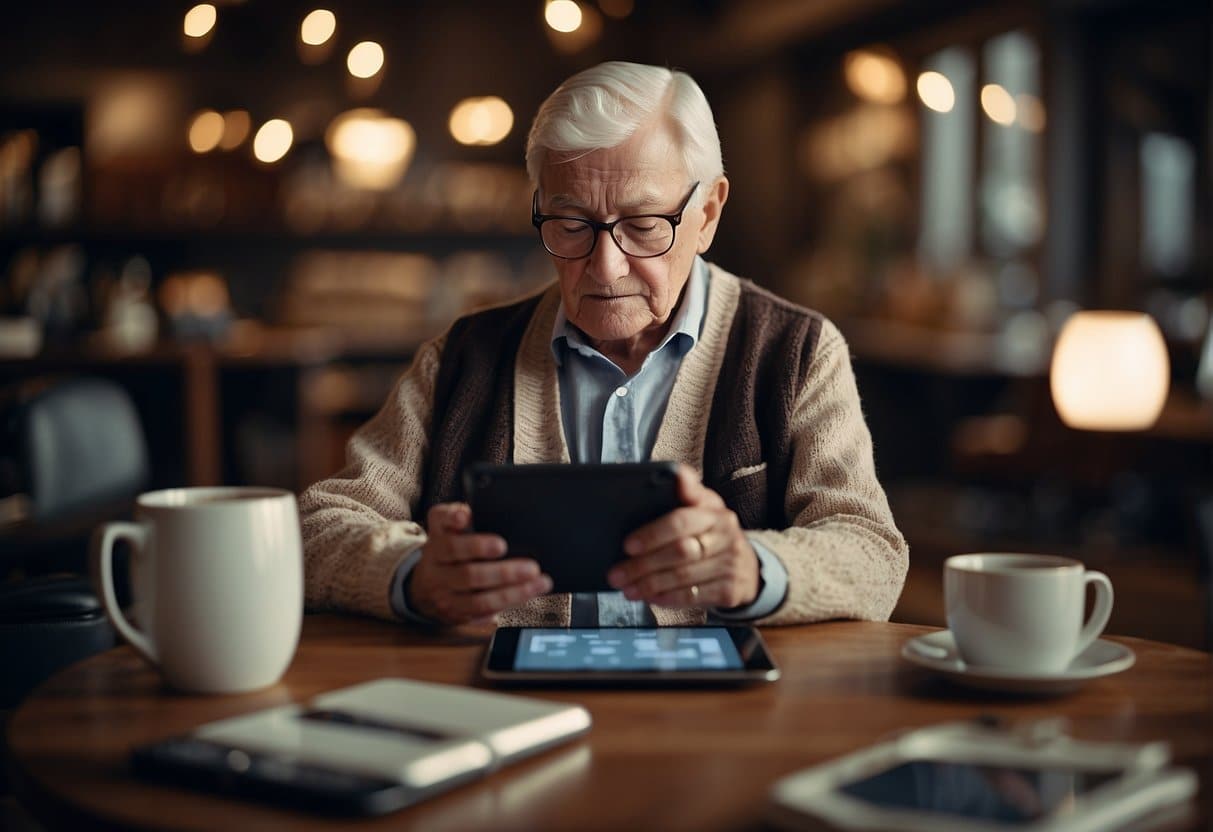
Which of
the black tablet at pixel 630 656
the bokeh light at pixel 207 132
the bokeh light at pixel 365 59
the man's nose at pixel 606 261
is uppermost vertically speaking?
the bokeh light at pixel 207 132

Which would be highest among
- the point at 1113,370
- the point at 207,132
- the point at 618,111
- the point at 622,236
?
the point at 207,132

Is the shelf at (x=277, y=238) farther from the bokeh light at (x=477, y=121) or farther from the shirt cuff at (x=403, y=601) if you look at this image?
the shirt cuff at (x=403, y=601)

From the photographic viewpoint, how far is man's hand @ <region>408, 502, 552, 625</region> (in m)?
1.25

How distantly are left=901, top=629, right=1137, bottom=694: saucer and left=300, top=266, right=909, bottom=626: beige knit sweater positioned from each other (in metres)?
0.18

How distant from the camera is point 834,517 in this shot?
1.49 metres

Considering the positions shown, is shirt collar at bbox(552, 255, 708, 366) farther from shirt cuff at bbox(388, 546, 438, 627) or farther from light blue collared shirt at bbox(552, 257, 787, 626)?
shirt cuff at bbox(388, 546, 438, 627)

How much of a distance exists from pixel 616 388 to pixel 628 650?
26.3 inches

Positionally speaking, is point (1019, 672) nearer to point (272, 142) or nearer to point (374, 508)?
point (374, 508)

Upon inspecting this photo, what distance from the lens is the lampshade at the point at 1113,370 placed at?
406 centimetres

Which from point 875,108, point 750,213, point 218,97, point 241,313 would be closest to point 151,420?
point 241,313

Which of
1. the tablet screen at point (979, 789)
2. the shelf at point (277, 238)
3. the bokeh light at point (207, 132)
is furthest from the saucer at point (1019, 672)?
the bokeh light at point (207, 132)

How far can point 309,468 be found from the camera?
5.36m

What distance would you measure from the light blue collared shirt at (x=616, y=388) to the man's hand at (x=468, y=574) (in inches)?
17.3

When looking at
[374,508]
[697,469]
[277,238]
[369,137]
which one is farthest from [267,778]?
[277,238]
